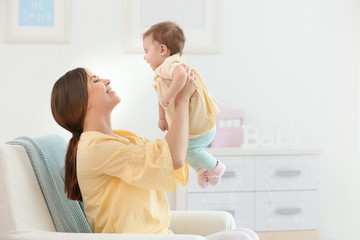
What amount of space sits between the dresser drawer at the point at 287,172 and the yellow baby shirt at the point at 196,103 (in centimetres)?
139

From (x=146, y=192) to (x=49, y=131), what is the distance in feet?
6.57

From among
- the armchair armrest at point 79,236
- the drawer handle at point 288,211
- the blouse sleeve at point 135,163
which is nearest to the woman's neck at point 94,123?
the blouse sleeve at point 135,163

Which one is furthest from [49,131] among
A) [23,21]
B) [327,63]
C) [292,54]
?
[327,63]

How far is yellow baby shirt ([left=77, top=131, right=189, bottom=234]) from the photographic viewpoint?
150 centimetres

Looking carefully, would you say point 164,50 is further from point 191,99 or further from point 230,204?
point 230,204

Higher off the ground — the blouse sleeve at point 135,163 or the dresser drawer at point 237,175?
the blouse sleeve at point 135,163

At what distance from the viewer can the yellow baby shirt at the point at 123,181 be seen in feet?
4.91

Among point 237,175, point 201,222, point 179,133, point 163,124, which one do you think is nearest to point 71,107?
point 179,133

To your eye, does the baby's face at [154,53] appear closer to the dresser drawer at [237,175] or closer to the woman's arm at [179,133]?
the woman's arm at [179,133]

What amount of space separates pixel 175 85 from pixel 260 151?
1.61 meters

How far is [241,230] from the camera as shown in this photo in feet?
5.43

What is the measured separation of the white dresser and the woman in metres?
1.44

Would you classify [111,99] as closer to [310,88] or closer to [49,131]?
[49,131]

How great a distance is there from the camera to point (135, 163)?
1507mm
